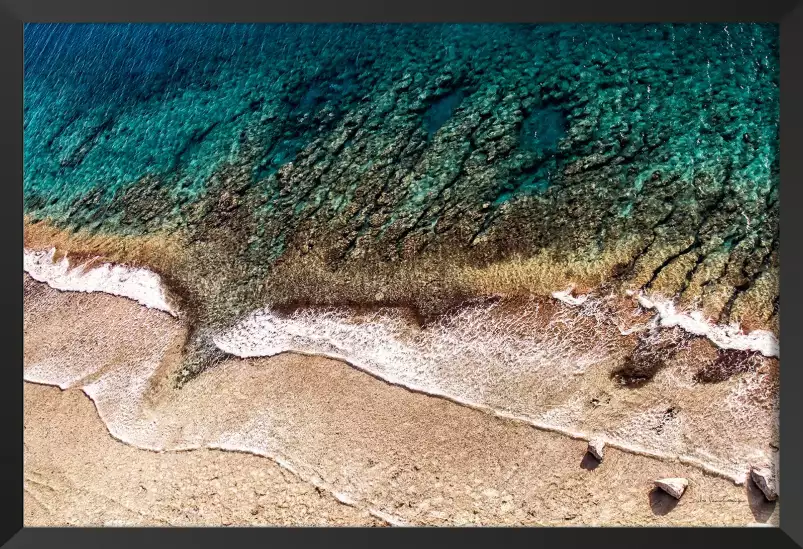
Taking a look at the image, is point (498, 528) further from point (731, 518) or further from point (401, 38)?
point (401, 38)

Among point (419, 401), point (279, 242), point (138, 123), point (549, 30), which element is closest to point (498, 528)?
point (419, 401)

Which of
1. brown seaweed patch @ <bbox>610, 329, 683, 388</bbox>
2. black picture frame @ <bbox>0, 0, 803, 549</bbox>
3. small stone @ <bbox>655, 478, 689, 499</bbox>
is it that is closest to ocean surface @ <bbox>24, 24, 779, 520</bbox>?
brown seaweed patch @ <bbox>610, 329, 683, 388</bbox>

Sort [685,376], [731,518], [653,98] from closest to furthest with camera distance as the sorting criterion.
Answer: [731,518] < [685,376] < [653,98]

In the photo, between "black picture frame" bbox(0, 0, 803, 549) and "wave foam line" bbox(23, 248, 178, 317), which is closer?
"black picture frame" bbox(0, 0, 803, 549)

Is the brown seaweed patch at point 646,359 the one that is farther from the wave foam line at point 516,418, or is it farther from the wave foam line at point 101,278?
the wave foam line at point 101,278

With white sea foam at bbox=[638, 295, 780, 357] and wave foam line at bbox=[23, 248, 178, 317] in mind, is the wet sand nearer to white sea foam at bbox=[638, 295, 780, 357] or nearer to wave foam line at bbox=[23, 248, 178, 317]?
wave foam line at bbox=[23, 248, 178, 317]

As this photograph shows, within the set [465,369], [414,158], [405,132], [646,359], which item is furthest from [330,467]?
[405,132]
